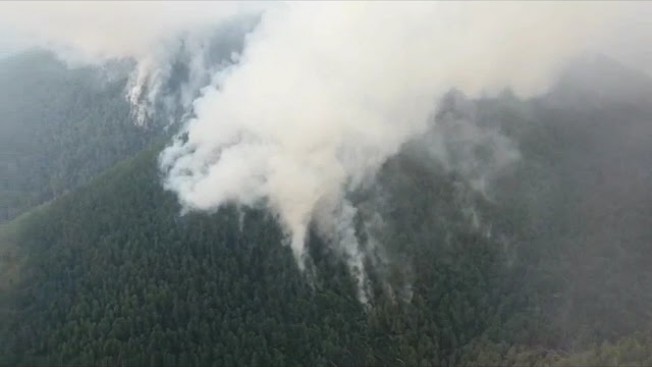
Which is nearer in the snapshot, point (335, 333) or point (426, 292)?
point (335, 333)

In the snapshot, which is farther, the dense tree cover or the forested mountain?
the dense tree cover

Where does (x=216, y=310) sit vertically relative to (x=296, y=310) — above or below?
above

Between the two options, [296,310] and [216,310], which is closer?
[216,310]

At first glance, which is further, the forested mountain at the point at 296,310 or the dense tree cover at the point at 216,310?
the dense tree cover at the point at 216,310

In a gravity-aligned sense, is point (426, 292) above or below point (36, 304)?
below

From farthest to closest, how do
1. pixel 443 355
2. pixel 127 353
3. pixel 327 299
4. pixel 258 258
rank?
pixel 258 258 < pixel 327 299 < pixel 443 355 < pixel 127 353

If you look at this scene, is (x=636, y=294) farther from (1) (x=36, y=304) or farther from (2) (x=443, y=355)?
(1) (x=36, y=304)

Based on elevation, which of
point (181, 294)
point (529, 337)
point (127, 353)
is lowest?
point (529, 337)

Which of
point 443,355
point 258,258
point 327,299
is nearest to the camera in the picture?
point 443,355

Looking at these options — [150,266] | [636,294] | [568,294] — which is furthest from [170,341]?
[636,294]

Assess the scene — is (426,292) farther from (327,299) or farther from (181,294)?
(181,294)
